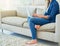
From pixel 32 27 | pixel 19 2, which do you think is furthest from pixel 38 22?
pixel 19 2

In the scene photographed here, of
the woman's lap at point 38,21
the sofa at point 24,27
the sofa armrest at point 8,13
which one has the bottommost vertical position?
the sofa at point 24,27

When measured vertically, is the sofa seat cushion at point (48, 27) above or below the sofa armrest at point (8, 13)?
below

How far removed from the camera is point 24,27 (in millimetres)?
2799

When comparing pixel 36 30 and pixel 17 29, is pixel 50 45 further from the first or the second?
pixel 17 29

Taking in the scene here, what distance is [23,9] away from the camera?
11.5 ft

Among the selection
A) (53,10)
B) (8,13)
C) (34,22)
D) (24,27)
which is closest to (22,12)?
(8,13)

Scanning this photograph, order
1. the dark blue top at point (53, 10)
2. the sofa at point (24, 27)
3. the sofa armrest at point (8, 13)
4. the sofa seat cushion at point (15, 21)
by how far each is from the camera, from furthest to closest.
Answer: the sofa armrest at point (8, 13), the sofa seat cushion at point (15, 21), the dark blue top at point (53, 10), the sofa at point (24, 27)

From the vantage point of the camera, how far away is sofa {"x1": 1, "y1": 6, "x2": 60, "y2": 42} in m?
2.34

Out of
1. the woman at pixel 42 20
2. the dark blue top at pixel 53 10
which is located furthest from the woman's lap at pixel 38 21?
the dark blue top at pixel 53 10

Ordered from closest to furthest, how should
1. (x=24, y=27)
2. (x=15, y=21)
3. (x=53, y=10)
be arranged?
(x=53, y=10) < (x=24, y=27) < (x=15, y=21)

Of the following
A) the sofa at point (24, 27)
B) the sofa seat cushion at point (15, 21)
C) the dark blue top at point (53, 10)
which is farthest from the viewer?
the sofa seat cushion at point (15, 21)

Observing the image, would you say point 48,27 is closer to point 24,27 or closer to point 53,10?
point 53,10

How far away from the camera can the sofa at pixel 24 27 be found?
234 cm

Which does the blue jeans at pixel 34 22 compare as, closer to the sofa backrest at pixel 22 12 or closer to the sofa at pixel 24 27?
the sofa at pixel 24 27
